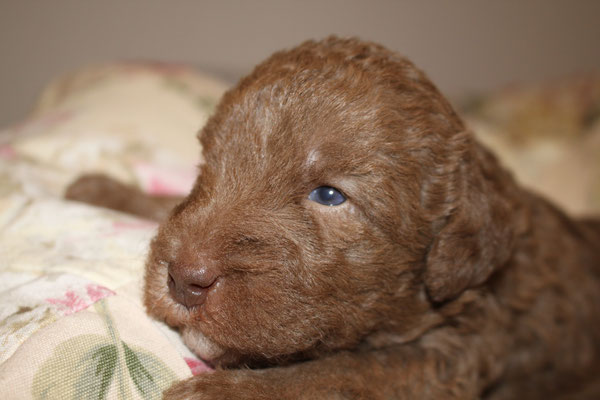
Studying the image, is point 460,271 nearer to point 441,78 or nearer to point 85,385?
point 85,385

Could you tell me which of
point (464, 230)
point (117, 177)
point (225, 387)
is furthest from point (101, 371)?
point (117, 177)

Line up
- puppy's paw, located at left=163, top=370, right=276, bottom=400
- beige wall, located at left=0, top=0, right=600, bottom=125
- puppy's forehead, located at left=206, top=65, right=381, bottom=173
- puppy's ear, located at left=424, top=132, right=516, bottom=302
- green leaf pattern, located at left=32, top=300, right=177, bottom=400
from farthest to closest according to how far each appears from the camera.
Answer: beige wall, located at left=0, top=0, right=600, bottom=125 → puppy's ear, located at left=424, top=132, right=516, bottom=302 → puppy's forehead, located at left=206, top=65, right=381, bottom=173 → puppy's paw, located at left=163, top=370, right=276, bottom=400 → green leaf pattern, located at left=32, top=300, right=177, bottom=400

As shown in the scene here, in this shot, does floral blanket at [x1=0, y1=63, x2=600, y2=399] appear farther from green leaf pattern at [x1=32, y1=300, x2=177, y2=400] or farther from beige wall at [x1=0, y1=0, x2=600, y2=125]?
beige wall at [x1=0, y1=0, x2=600, y2=125]

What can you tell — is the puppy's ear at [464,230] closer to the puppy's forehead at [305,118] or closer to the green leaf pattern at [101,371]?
the puppy's forehead at [305,118]

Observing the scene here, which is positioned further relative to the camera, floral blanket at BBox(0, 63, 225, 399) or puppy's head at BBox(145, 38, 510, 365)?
puppy's head at BBox(145, 38, 510, 365)

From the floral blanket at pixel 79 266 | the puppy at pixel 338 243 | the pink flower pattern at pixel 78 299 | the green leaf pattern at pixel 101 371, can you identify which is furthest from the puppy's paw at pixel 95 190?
the green leaf pattern at pixel 101 371

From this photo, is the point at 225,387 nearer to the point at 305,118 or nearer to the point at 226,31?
the point at 305,118

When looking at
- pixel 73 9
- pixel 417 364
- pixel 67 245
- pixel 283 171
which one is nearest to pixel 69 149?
pixel 67 245

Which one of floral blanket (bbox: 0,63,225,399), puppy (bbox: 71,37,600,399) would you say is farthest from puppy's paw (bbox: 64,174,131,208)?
puppy (bbox: 71,37,600,399)
